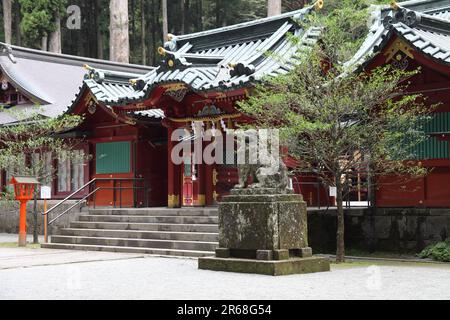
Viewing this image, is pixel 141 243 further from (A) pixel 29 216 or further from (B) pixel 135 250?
(A) pixel 29 216

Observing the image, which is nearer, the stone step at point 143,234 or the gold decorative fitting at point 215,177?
the stone step at point 143,234

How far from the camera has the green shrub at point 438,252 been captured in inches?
540

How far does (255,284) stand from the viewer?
9625 millimetres

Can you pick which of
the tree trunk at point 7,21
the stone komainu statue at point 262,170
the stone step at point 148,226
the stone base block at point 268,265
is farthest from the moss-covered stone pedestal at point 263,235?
the tree trunk at point 7,21

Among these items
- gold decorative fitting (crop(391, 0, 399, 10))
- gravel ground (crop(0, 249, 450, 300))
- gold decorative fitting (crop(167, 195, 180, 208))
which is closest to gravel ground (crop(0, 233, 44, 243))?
gold decorative fitting (crop(167, 195, 180, 208))

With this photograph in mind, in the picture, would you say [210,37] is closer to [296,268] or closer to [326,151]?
[326,151]

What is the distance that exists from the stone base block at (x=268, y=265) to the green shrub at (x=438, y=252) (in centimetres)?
348

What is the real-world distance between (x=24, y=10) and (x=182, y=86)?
22.4m

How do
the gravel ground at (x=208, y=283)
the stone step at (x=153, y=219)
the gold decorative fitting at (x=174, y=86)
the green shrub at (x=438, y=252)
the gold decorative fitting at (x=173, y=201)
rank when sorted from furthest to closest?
the gold decorative fitting at (x=173, y=201) → the gold decorative fitting at (x=174, y=86) → the stone step at (x=153, y=219) → the green shrub at (x=438, y=252) → the gravel ground at (x=208, y=283)

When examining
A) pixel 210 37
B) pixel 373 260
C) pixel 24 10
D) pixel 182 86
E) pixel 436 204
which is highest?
pixel 24 10

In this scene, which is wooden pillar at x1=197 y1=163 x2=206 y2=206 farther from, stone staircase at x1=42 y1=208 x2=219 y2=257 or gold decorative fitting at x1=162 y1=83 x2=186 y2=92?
gold decorative fitting at x1=162 y1=83 x2=186 y2=92

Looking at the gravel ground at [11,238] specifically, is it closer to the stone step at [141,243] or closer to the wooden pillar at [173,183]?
the stone step at [141,243]

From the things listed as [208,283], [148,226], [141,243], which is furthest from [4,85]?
[208,283]
